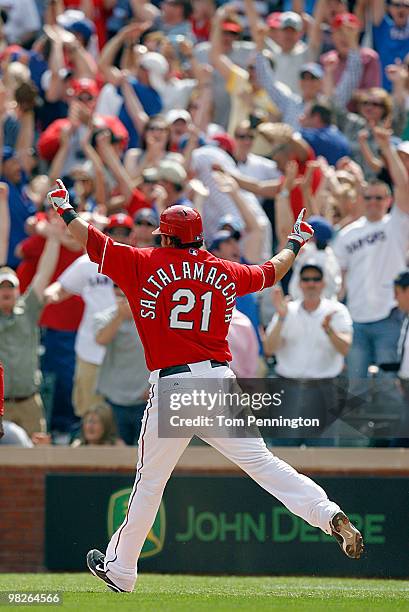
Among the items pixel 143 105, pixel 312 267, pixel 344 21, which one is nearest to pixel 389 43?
pixel 344 21

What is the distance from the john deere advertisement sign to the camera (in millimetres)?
10938

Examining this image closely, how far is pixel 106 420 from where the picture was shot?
11.5m

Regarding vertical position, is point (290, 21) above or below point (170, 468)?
above

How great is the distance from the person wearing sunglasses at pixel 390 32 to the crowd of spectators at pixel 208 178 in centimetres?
2

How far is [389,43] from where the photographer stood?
16.2 m

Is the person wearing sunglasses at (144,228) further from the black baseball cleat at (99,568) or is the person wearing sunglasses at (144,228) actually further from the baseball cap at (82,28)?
the baseball cap at (82,28)

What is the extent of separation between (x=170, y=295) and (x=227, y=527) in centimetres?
338

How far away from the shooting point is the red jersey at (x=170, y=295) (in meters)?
8.24

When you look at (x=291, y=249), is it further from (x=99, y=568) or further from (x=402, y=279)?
(x=402, y=279)

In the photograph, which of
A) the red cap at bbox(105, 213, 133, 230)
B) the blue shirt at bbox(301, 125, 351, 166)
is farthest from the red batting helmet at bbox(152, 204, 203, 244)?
the blue shirt at bbox(301, 125, 351, 166)

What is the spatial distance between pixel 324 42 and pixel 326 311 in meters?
6.01

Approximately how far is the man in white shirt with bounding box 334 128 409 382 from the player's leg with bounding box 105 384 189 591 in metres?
3.87

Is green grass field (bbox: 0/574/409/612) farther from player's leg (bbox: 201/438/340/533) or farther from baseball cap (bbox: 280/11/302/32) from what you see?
baseball cap (bbox: 280/11/302/32)

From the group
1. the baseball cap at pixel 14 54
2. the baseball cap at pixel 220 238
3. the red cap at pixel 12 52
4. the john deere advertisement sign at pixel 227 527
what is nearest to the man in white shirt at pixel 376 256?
the baseball cap at pixel 220 238
